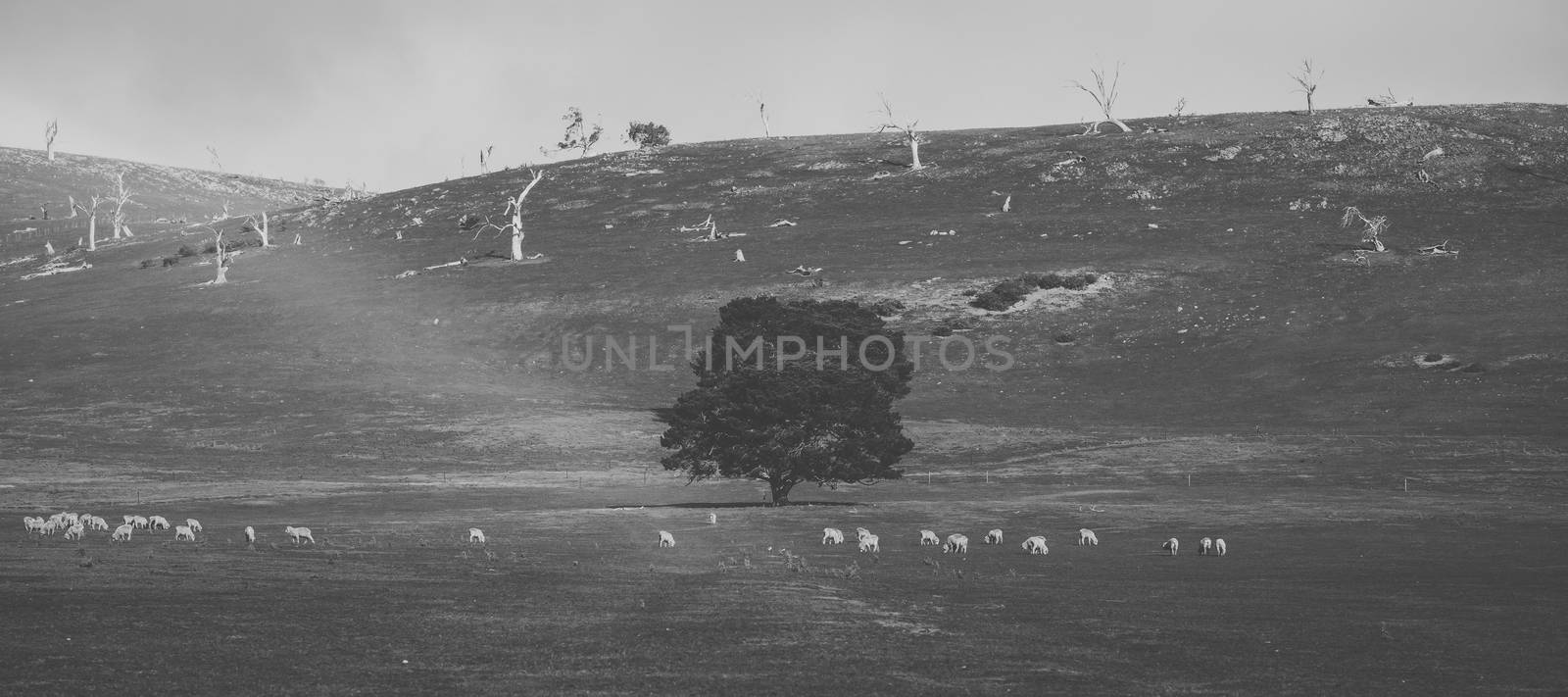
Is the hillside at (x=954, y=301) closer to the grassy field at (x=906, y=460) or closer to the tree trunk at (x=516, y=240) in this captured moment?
the grassy field at (x=906, y=460)

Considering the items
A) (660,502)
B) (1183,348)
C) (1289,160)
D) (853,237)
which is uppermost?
(1289,160)

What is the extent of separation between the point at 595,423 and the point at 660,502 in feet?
91.7

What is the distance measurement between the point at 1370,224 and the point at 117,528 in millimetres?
127395

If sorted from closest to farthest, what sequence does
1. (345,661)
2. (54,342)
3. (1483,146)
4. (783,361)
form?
(345,661) < (783,361) < (54,342) < (1483,146)

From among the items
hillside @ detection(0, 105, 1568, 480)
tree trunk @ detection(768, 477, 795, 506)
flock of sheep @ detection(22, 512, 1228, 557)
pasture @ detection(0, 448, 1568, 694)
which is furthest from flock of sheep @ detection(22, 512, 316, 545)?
hillside @ detection(0, 105, 1568, 480)

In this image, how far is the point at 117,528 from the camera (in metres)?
A: 42.4

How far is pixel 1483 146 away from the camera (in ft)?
548

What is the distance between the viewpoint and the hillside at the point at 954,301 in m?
91.6

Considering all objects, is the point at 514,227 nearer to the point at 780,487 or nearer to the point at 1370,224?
the point at 1370,224

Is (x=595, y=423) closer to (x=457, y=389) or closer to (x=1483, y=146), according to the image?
(x=457, y=389)

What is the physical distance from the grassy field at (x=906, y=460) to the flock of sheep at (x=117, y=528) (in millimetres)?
911

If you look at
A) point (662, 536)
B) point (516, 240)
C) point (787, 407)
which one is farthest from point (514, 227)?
point (662, 536)

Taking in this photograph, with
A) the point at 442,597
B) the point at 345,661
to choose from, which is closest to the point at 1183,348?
the point at 442,597

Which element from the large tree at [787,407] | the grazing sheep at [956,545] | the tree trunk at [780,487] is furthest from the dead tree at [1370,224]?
the grazing sheep at [956,545]
